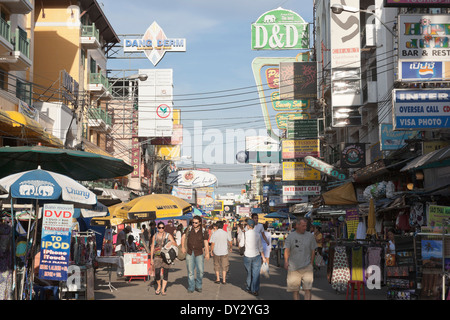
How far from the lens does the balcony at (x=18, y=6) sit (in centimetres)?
2641

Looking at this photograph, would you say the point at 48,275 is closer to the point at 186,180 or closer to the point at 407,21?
the point at 407,21

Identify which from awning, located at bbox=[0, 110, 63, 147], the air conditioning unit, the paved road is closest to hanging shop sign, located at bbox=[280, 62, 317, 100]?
the air conditioning unit

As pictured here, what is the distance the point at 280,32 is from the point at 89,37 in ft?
66.6

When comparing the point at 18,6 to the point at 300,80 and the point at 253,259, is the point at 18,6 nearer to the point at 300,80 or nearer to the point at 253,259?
the point at 253,259

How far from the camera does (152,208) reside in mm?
18734

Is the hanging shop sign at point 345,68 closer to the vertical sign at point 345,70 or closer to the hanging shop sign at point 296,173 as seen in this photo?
the vertical sign at point 345,70

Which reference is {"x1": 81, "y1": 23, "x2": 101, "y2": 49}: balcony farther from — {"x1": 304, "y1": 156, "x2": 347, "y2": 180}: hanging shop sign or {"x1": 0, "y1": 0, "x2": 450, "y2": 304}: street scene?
{"x1": 304, "y1": 156, "x2": 347, "y2": 180}: hanging shop sign

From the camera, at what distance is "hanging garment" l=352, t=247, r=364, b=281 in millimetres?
13195

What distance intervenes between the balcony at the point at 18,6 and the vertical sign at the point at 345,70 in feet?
50.3

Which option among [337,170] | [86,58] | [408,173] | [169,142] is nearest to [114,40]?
[86,58]

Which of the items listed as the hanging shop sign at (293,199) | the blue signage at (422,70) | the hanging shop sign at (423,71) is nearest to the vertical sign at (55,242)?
the hanging shop sign at (423,71)

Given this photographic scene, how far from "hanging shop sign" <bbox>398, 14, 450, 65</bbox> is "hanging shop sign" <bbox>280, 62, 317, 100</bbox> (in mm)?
26576

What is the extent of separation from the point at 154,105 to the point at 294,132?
21.9 metres

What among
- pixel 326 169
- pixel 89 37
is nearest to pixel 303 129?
pixel 326 169
